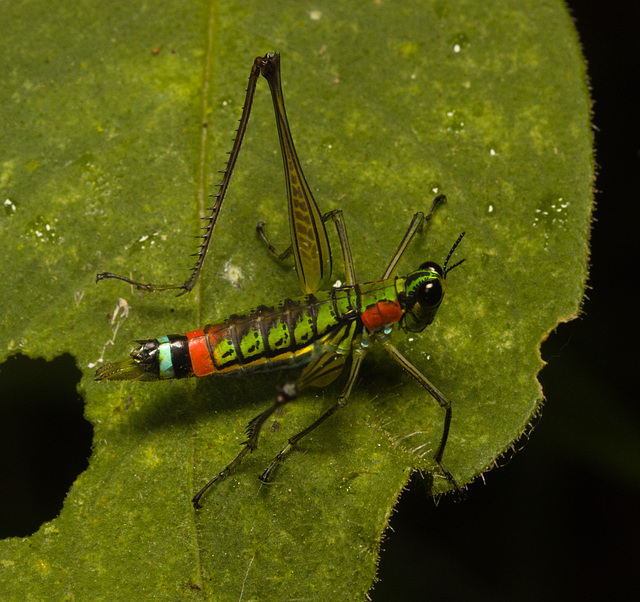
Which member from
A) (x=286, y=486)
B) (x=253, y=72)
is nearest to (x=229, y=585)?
(x=286, y=486)

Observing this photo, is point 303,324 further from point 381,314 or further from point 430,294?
point 430,294

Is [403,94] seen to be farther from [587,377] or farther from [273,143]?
[587,377]

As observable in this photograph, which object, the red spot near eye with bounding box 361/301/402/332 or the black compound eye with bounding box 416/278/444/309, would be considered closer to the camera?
the black compound eye with bounding box 416/278/444/309

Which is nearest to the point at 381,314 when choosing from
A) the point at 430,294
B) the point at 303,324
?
the point at 430,294

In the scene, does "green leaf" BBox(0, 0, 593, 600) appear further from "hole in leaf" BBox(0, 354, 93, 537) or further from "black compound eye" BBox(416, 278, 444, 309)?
"black compound eye" BBox(416, 278, 444, 309)

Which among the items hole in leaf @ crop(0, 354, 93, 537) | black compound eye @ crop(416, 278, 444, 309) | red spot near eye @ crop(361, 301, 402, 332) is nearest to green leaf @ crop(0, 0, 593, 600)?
hole in leaf @ crop(0, 354, 93, 537)

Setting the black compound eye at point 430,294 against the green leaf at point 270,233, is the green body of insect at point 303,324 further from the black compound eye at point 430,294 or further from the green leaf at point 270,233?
the green leaf at point 270,233
